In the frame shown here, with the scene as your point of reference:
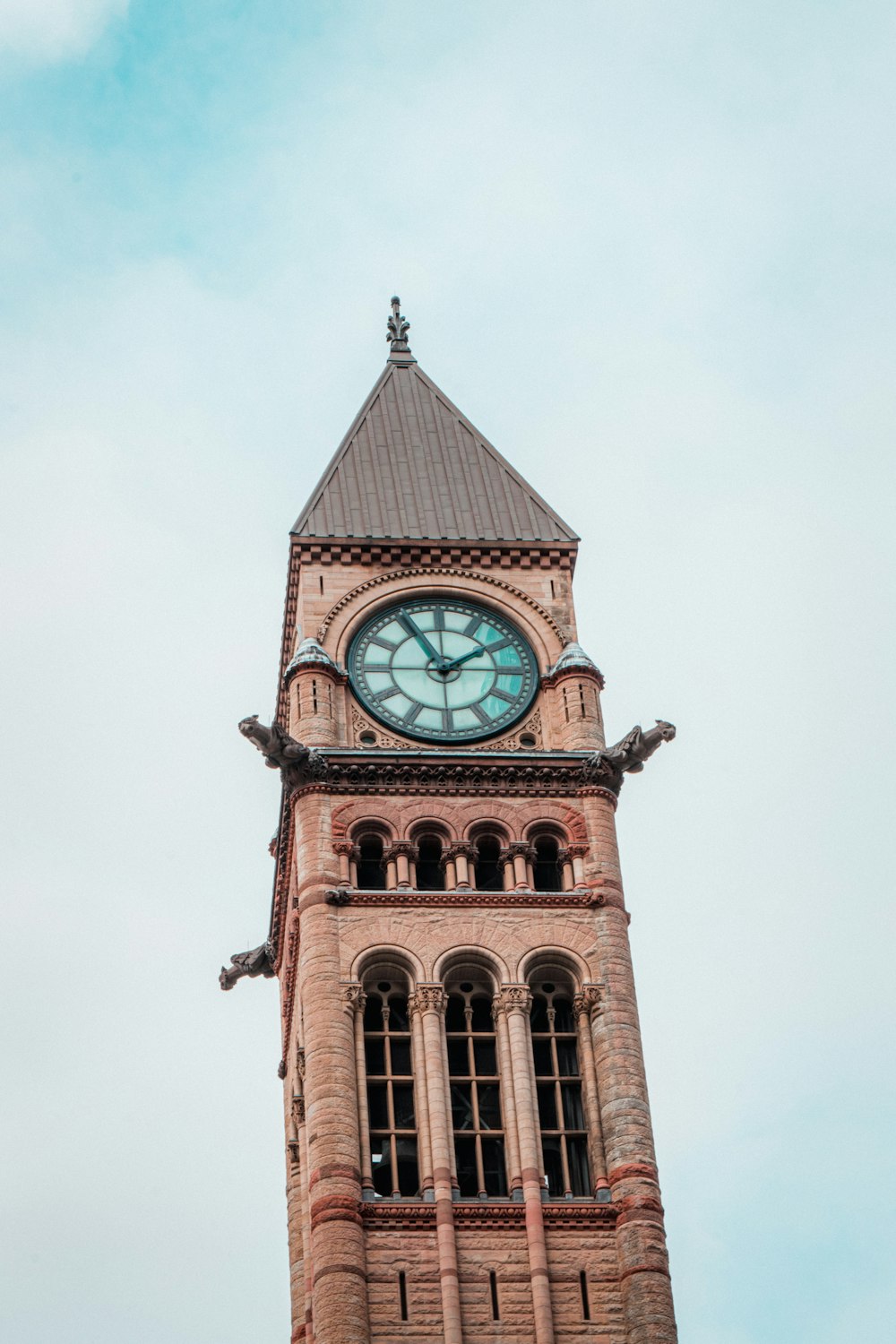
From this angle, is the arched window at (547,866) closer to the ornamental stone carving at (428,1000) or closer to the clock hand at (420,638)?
the ornamental stone carving at (428,1000)

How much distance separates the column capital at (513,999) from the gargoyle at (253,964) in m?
9.65

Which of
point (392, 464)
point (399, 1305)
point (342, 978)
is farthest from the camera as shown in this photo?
point (392, 464)

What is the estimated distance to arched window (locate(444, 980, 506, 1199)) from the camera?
56.9 m

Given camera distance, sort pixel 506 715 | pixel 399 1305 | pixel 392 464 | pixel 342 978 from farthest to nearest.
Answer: pixel 392 464 → pixel 506 715 → pixel 342 978 → pixel 399 1305

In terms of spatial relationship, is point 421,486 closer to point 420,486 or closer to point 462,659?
point 420,486

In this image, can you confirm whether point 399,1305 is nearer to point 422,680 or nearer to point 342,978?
point 342,978

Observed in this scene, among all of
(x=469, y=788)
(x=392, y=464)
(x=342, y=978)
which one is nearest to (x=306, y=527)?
(x=392, y=464)

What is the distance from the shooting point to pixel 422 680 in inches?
2530

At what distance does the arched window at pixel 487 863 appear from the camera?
61.2 meters

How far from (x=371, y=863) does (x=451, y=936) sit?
10.7 feet

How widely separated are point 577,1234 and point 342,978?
7.20 m

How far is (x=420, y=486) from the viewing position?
68.5 metres

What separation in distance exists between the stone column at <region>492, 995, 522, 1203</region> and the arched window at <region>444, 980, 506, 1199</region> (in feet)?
0.96

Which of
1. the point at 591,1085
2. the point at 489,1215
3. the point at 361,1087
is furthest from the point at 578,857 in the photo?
the point at 489,1215
